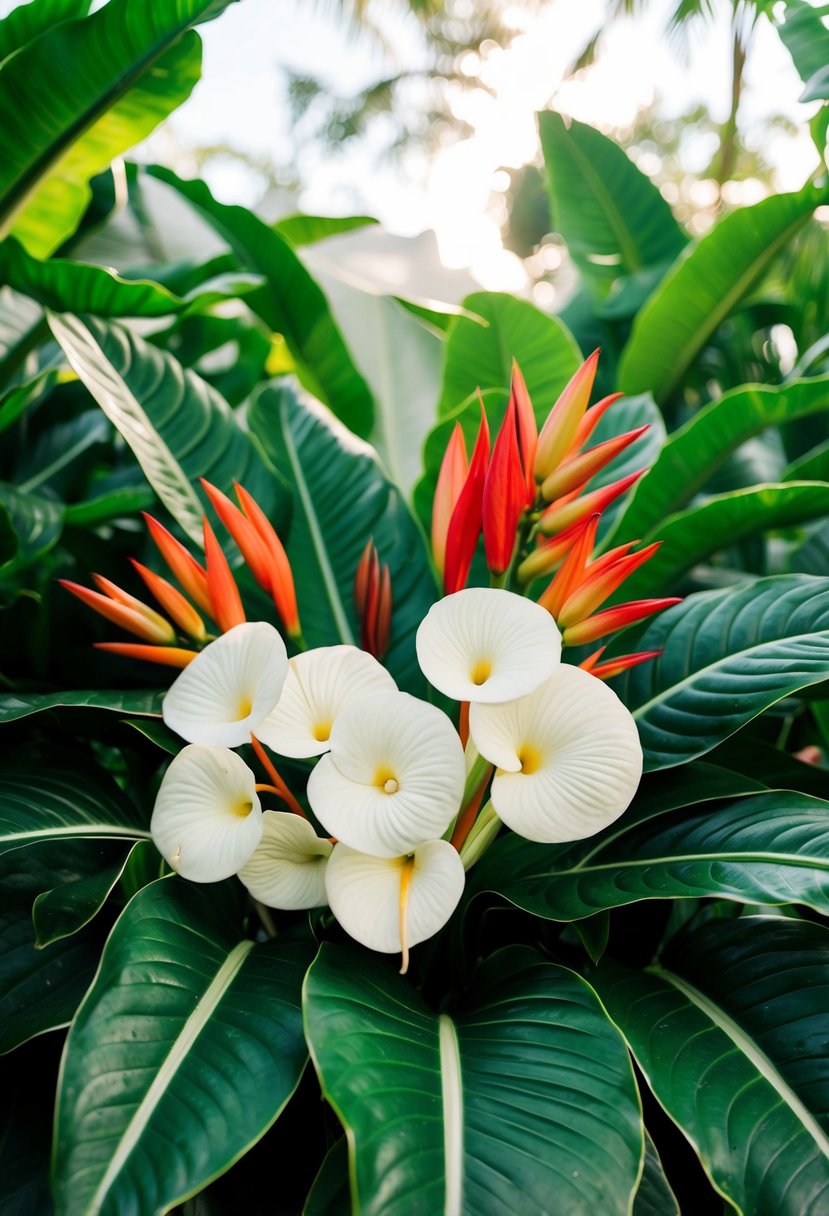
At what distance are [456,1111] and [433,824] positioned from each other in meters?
0.16

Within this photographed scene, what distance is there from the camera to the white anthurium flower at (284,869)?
615mm

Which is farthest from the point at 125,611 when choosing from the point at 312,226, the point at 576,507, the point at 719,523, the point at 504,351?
the point at 312,226

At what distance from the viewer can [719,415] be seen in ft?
3.12

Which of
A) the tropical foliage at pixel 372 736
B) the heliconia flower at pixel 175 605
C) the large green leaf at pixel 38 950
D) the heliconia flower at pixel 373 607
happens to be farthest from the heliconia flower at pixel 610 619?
the large green leaf at pixel 38 950

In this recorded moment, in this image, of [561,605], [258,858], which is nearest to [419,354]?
[561,605]

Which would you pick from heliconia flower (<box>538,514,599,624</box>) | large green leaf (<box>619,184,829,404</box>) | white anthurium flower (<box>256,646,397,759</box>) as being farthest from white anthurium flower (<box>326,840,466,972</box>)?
large green leaf (<box>619,184,829,404</box>)

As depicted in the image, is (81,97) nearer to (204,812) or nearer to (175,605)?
(175,605)

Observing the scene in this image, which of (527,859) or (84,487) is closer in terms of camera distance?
(527,859)

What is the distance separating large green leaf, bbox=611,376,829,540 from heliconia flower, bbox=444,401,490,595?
1.09 feet

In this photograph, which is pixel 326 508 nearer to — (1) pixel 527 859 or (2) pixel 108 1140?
(1) pixel 527 859

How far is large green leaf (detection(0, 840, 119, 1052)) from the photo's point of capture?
2.03ft

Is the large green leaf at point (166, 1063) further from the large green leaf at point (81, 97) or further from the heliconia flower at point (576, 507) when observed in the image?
the large green leaf at point (81, 97)

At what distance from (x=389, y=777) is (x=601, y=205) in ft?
4.62

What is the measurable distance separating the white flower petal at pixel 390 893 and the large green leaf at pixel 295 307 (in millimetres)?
847
